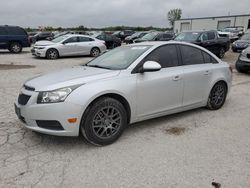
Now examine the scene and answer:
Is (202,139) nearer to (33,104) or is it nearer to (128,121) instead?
(128,121)

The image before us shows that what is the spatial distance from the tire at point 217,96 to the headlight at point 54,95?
10.4 ft

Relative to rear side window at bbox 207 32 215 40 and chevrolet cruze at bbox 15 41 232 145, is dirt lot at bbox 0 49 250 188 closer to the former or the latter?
chevrolet cruze at bbox 15 41 232 145

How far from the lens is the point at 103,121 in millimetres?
3861

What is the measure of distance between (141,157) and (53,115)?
132 cm

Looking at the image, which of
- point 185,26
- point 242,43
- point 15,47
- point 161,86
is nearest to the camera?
point 161,86

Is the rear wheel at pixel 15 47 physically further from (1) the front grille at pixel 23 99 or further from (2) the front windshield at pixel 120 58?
(1) the front grille at pixel 23 99

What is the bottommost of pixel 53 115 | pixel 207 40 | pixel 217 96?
pixel 217 96

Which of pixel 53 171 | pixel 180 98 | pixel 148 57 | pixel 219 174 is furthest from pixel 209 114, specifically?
pixel 53 171

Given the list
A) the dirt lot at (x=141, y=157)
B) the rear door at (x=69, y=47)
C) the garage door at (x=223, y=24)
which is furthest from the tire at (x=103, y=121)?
the garage door at (x=223, y=24)

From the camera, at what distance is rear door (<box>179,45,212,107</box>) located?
488cm

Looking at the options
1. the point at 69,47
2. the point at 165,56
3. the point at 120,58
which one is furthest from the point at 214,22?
the point at 120,58

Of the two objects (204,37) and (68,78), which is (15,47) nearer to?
(204,37)

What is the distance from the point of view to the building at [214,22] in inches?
1818

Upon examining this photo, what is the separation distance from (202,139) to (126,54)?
77.1 inches
